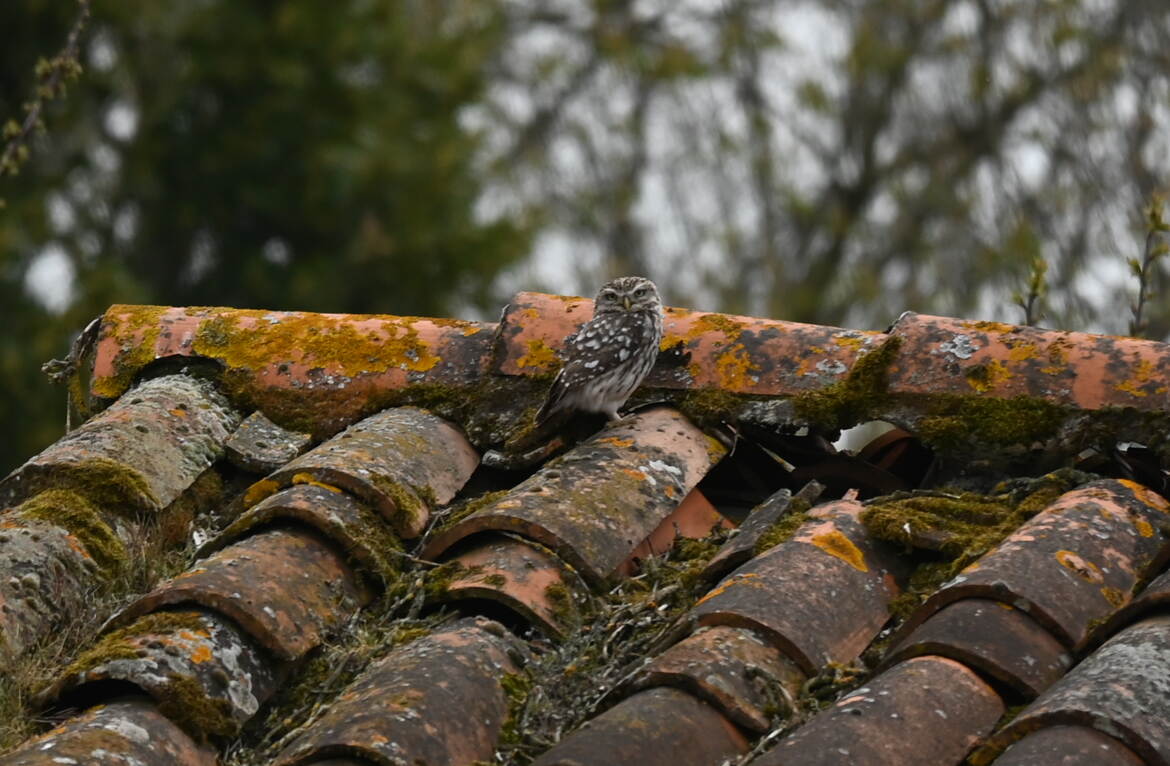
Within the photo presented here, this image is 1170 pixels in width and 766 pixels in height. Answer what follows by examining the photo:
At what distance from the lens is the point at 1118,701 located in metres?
2.47

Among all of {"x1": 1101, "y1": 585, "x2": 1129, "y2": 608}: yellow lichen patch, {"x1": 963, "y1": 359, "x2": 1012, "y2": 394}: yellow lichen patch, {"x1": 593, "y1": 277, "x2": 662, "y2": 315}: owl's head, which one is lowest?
{"x1": 1101, "y1": 585, "x2": 1129, "y2": 608}: yellow lichen patch

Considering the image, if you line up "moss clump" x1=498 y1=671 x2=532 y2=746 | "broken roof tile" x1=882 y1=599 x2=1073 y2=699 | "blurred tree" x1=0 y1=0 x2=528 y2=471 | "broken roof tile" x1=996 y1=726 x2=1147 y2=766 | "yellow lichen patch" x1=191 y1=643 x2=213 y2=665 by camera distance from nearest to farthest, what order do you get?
"broken roof tile" x1=996 y1=726 x2=1147 y2=766
"broken roof tile" x1=882 y1=599 x2=1073 y2=699
"moss clump" x1=498 y1=671 x2=532 y2=746
"yellow lichen patch" x1=191 y1=643 x2=213 y2=665
"blurred tree" x1=0 y1=0 x2=528 y2=471

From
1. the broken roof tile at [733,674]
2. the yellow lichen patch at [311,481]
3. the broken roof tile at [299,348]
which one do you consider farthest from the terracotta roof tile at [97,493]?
the broken roof tile at [733,674]

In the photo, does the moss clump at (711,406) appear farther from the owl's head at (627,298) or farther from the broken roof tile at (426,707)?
the broken roof tile at (426,707)

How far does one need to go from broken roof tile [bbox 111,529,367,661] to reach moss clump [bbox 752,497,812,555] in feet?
2.77

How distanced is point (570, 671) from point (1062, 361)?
1.59 metres

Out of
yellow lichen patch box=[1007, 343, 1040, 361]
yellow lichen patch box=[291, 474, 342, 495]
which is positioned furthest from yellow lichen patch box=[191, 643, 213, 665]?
yellow lichen patch box=[1007, 343, 1040, 361]

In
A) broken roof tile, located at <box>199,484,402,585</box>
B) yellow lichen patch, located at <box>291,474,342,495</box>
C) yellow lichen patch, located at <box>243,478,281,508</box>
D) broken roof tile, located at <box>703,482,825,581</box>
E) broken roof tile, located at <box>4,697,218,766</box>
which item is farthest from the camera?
yellow lichen patch, located at <box>243,478,281,508</box>

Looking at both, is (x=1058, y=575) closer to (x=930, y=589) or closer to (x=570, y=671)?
(x=930, y=589)

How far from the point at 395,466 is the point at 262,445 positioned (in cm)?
63

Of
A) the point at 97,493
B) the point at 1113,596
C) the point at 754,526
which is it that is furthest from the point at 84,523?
the point at 1113,596

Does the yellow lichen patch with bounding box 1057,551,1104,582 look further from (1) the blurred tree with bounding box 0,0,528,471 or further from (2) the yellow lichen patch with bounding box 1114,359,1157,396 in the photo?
(1) the blurred tree with bounding box 0,0,528,471

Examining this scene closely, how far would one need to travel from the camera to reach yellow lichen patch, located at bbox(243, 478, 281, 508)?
3.87 metres

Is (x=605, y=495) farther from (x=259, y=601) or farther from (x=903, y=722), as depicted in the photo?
(x=903, y=722)
